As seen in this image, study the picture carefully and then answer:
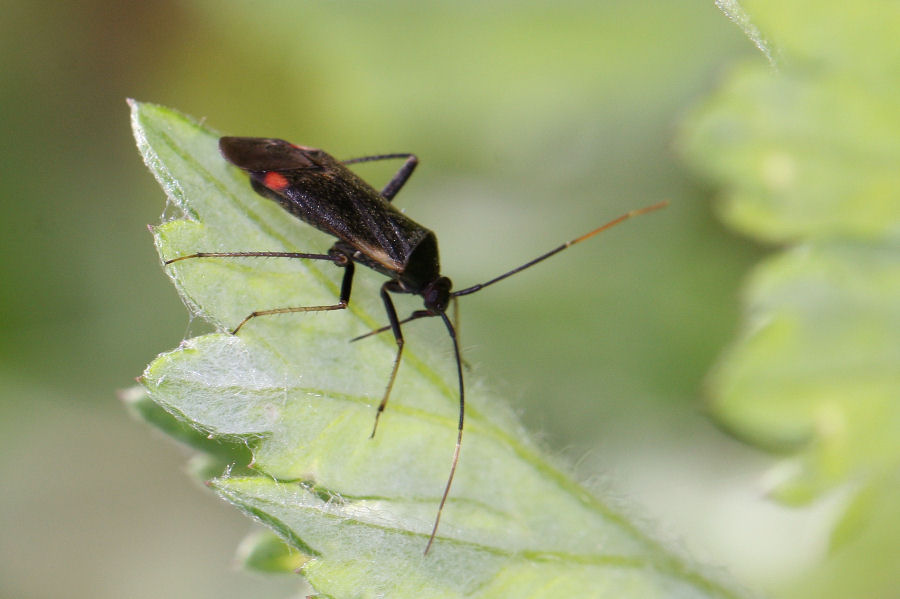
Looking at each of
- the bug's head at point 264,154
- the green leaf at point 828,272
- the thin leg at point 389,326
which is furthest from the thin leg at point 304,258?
the green leaf at point 828,272

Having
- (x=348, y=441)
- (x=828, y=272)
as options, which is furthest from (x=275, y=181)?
(x=828, y=272)

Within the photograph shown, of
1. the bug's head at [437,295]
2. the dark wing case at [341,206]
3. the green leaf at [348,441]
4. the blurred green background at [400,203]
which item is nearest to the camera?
the green leaf at [348,441]

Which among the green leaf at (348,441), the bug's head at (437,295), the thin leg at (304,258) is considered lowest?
the green leaf at (348,441)

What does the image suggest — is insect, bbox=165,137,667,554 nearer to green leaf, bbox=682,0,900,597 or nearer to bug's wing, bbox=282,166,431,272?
bug's wing, bbox=282,166,431,272

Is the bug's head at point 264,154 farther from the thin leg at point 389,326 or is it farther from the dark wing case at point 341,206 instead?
the thin leg at point 389,326

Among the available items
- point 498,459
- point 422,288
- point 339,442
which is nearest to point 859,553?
point 498,459

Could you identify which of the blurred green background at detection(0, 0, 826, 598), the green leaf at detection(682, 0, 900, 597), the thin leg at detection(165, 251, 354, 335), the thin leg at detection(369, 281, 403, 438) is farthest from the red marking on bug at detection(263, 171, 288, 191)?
the green leaf at detection(682, 0, 900, 597)
